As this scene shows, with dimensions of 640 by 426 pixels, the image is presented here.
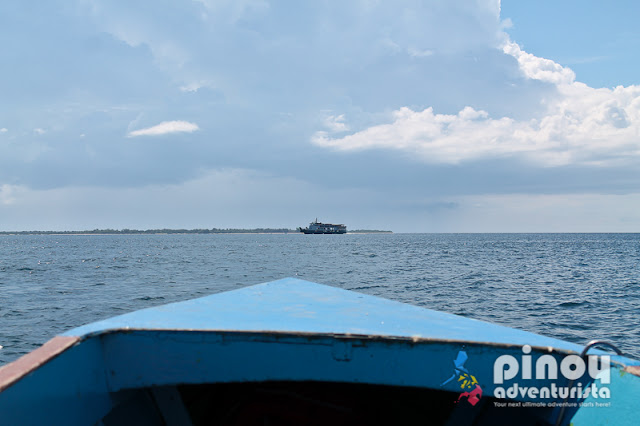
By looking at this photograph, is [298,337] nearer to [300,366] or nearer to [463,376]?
[300,366]

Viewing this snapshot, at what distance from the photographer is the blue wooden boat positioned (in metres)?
2.06

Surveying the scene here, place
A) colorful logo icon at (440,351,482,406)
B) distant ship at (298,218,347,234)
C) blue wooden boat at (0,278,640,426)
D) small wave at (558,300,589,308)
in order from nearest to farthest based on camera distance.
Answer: blue wooden boat at (0,278,640,426) < colorful logo icon at (440,351,482,406) < small wave at (558,300,589,308) < distant ship at (298,218,347,234)

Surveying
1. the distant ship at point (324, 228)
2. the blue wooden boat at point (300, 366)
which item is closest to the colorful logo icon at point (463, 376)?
the blue wooden boat at point (300, 366)

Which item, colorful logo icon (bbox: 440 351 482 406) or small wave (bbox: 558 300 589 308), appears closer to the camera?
colorful logo icon (bbox: 440 351 482 406)

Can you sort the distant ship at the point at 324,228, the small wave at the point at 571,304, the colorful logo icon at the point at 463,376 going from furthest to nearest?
1. the distant ship at the point at 324,228
2. the small wave at the point at 571,304
3. the colorful logo icon at the point at 463,376

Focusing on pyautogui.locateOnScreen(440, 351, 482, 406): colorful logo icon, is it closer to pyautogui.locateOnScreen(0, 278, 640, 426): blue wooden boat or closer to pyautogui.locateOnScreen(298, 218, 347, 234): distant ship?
pyautogui.locateOnScreen(0, 278, 640, 426): blue wooden boat

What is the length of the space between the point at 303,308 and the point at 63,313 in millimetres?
16454

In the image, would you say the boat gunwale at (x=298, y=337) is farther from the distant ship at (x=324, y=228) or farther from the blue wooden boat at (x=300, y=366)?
the distant ship at (x=324, y=228)

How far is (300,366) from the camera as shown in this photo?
92.2 inches

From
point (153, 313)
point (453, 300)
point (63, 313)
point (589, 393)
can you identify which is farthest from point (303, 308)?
point (453, 300)

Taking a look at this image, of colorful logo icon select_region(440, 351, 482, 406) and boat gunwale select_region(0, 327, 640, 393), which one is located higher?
boat gunwale select_region(0, 327, 640, 393)

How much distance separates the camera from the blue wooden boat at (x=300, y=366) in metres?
2.06

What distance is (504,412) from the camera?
2.92 m

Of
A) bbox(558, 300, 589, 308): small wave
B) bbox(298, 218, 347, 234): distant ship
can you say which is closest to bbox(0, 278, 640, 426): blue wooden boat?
bbox(558, 300, 589, 308): small wave
